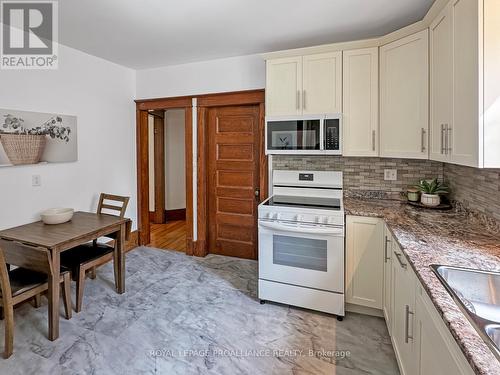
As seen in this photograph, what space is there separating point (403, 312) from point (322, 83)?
204 cm

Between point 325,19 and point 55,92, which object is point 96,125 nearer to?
point 55,92

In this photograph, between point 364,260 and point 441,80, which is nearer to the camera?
point 441,80

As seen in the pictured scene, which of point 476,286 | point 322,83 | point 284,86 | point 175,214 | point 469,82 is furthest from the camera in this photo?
point 175,214

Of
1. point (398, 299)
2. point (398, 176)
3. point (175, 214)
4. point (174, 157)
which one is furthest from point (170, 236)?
point (398, 299)

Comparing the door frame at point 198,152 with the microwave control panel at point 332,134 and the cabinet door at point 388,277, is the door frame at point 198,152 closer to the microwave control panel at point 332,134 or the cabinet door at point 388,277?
the microwave control panel at point 332,134

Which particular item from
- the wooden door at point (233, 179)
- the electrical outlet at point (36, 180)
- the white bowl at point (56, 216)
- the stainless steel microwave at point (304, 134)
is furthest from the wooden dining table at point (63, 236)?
the stainless steel microwave at point (304, 134)

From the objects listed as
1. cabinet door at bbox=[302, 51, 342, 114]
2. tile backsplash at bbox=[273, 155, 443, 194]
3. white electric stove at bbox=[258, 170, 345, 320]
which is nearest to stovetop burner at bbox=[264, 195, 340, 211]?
white electric stove at bbox=[258, 170, 345, 320]

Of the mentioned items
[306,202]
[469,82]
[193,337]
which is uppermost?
[469,82]

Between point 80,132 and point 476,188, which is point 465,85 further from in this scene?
point 80,132

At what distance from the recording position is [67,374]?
181 cm

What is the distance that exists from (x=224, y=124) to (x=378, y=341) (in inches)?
111

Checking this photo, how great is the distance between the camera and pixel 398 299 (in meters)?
1.76

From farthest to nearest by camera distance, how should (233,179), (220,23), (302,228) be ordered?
(233,179) → (220,23) → (302,228)

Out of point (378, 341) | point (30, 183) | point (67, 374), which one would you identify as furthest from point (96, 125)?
point (378, 341)
